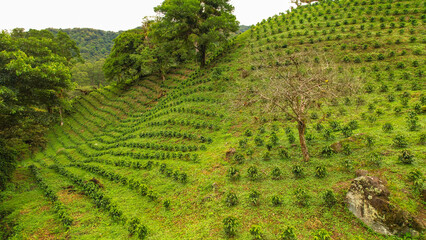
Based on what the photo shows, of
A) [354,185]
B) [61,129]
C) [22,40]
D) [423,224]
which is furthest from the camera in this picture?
[61,129]

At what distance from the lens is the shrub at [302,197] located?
852 centimetres

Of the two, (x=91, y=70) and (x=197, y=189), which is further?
(x=91, y=70)

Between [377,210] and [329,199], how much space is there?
5.10ft

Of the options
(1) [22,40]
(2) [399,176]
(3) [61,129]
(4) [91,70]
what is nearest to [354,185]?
(2) [399,176]

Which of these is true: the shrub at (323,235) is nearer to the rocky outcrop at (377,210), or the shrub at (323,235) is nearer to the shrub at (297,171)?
the rocky outcrop at (377,210)

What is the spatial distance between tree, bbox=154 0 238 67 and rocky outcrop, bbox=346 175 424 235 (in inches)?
951

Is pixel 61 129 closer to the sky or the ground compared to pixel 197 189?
closer to the sky

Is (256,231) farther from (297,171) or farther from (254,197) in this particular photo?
(297,171)

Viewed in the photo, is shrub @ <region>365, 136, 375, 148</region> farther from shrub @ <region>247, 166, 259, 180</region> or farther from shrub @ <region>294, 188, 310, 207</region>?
shrub @ <region>247, 166, 259, 180</region>

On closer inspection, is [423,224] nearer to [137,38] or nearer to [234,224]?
[234,224]

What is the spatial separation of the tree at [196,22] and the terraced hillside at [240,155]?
15.3 ft

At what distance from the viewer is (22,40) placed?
17.8 meters

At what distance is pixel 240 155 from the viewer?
13.3 meters

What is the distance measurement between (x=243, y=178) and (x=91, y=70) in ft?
227
